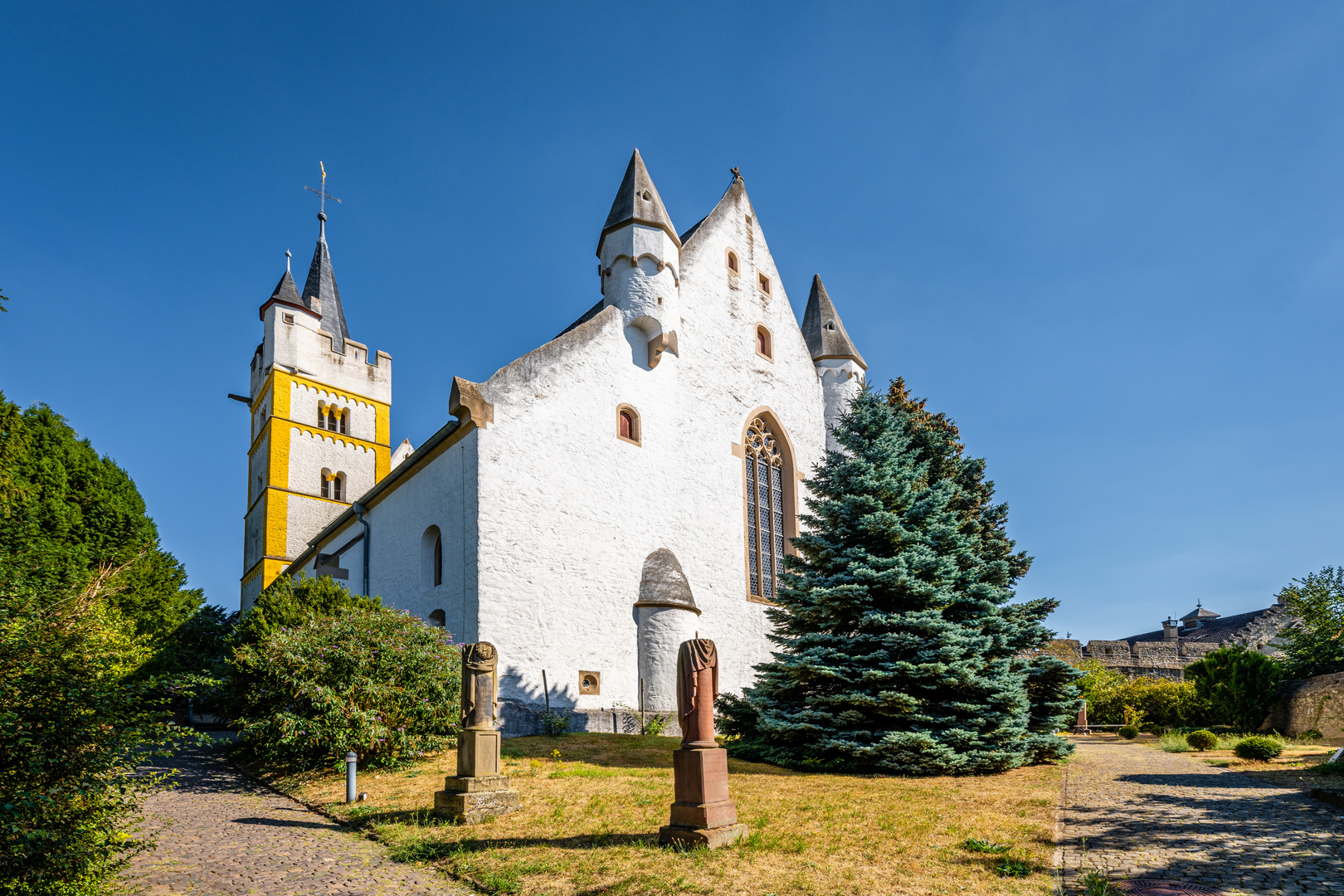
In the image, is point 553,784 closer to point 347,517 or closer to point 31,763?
point 31,763

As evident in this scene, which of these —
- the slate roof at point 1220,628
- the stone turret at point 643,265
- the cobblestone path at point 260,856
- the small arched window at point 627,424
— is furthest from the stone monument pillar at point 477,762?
the slate roof at point 1220,628

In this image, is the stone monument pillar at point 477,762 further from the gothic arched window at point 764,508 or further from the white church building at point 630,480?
the gothic arched window at point 764,508

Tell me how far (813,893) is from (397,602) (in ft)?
53.7

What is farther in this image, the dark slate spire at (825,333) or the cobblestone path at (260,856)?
the dark slate spire at (825,333)

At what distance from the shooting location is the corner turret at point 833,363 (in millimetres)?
27281

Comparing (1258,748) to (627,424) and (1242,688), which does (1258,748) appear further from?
(627,424)

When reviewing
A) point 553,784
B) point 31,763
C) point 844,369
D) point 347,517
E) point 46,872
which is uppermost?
point 844,369

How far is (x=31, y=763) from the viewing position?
193 inches

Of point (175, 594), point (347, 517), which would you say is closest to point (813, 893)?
point (347, 517)

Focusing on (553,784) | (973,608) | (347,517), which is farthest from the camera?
(347,517)

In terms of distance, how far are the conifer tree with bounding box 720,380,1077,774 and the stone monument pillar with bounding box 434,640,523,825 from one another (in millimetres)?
5692

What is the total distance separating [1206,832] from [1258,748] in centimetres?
785

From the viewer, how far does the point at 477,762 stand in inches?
378

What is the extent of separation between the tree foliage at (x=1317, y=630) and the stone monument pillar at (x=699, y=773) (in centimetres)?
1903
